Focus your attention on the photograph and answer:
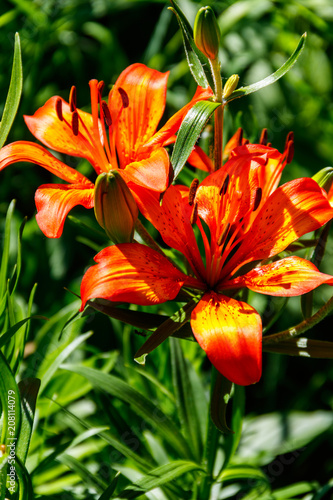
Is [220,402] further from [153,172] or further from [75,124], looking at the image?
[75,124]

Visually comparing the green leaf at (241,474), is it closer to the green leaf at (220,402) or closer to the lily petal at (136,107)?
the green leaf at (220,402)

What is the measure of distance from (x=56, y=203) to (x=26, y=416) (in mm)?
244

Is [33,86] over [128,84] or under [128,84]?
under

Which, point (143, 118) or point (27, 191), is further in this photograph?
point (27, 191)

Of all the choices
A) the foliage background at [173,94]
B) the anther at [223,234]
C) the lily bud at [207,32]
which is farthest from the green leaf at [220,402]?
the foliage background at [173,94]

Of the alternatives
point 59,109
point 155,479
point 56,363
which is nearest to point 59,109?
point 59,109

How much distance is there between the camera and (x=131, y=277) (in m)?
0.60

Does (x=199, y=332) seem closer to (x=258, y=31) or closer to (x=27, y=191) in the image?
(x=27, y=191)

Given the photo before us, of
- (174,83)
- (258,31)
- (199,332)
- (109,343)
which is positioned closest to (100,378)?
(199,332)

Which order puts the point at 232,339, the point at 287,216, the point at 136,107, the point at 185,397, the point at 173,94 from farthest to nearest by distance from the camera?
1. the point at 173,94
2. the point at 185,397
3. the point at 136,107
4. the point at 287,216
5. the point at 232,339

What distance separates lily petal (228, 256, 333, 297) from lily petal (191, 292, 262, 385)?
37 mm

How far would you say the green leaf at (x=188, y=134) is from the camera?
0.57m

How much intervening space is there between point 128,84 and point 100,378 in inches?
15.6

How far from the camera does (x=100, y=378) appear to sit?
0.77 metres
